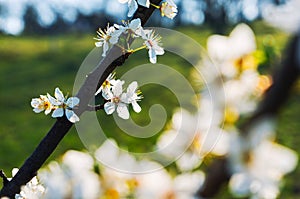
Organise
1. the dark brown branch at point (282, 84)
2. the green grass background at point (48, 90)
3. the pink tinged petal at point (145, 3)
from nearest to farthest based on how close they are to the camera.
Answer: the dark brown branch at point (282, 84) < the pink tinged petal at point (145, 3) < the green grass background at point (48, 90)

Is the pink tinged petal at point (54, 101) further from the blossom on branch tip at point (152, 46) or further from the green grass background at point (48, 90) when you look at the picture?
the green grass background at point (48, 90)

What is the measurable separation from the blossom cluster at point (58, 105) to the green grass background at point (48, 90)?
438cm

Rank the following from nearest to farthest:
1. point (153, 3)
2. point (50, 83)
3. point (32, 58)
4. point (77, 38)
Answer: point (153, 3) → point (50, 83) → point (32, 58) → point (77, 38)

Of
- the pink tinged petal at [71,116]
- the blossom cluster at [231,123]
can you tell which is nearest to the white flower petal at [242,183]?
the blossom cluster at [231,123]

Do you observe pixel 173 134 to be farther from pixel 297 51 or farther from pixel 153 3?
pixel 297 51

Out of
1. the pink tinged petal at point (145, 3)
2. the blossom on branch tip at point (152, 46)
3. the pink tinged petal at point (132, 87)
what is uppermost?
the pink tinged petal at point (145, 3)

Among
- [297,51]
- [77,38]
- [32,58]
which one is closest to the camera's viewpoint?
[297,51]

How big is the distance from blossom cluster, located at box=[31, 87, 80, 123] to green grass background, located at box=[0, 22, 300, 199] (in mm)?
4380

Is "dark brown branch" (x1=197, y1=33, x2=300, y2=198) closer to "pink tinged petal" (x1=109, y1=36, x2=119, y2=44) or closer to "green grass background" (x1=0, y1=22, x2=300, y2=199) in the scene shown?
"pink tinged petal" (x1=109, y1=36, x2=119, y2=44)

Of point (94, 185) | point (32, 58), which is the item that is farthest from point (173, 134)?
point (32, 58)

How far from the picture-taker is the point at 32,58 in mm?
10914

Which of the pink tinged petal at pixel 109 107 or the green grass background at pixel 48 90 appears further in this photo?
the green grass background at pixel 48 90

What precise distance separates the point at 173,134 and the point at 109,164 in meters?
0.07

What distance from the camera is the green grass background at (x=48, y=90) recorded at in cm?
639
